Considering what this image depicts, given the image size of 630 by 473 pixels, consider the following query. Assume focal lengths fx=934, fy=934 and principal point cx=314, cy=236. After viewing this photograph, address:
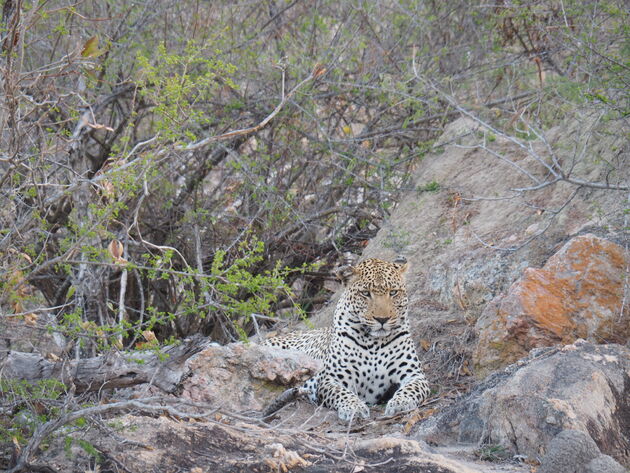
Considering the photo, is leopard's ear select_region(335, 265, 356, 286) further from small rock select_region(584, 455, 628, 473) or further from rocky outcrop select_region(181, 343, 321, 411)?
small rock select_region(584, 455, 628, 473)

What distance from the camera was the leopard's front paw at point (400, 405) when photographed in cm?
778

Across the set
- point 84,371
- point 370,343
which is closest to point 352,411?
point 370,343

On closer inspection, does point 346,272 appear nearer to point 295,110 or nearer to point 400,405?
point 400,405

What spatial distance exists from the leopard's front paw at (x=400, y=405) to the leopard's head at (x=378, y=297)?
955 millimetres

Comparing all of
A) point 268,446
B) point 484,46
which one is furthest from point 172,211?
point 268,446

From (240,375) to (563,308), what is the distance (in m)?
2.70

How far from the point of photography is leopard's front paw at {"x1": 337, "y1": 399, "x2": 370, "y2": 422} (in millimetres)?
7859

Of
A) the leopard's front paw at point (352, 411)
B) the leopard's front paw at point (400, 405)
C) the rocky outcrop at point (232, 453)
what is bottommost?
the leopard's front paw at point (352, 411)

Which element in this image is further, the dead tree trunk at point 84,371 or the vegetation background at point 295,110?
the vegetation background at point 295,110

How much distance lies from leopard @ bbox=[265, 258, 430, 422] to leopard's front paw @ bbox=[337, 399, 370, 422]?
308 millimetres

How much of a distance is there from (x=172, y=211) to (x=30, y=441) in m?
6.38

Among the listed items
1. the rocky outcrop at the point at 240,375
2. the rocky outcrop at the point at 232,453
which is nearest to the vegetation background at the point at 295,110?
the rocky outcrop at the point at 240,375

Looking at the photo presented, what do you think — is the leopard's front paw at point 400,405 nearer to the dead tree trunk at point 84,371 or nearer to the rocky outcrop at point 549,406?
the rocky outcrop at point 549,406

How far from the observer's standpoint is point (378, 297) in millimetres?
8648
